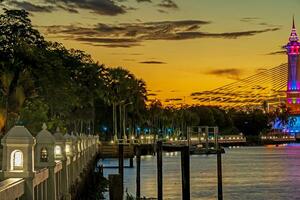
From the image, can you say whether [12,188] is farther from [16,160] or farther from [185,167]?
[185,167]

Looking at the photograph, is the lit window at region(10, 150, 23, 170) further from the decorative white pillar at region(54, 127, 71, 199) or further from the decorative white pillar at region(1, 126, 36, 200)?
the decorative white pillar at region(54, 127, 71, 199)

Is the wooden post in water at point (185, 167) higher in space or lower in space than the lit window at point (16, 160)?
lower

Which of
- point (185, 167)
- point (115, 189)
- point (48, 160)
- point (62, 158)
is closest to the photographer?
point (48, 160)

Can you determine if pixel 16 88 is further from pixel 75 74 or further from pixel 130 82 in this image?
pixel 130 82

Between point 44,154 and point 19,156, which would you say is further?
point 44,154

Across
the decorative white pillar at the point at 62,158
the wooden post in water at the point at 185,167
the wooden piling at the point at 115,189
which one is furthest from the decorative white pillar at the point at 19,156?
the wooden post in water at the point at 185,167

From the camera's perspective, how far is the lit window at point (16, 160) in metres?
11.2

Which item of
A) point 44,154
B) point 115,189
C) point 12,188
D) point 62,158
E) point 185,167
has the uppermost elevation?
point 44,154

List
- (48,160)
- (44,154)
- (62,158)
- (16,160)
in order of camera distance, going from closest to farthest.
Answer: (16,160) < (48,160) < (44,154) < (62,158)

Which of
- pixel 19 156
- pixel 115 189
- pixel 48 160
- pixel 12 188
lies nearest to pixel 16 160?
pixel 19 156

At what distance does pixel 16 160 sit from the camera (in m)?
11.2

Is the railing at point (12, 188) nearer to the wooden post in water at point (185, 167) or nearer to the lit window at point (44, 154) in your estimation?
the lit window at point (44, 154)

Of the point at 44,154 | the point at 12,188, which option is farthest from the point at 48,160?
the point at 12,188

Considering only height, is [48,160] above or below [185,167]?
above
